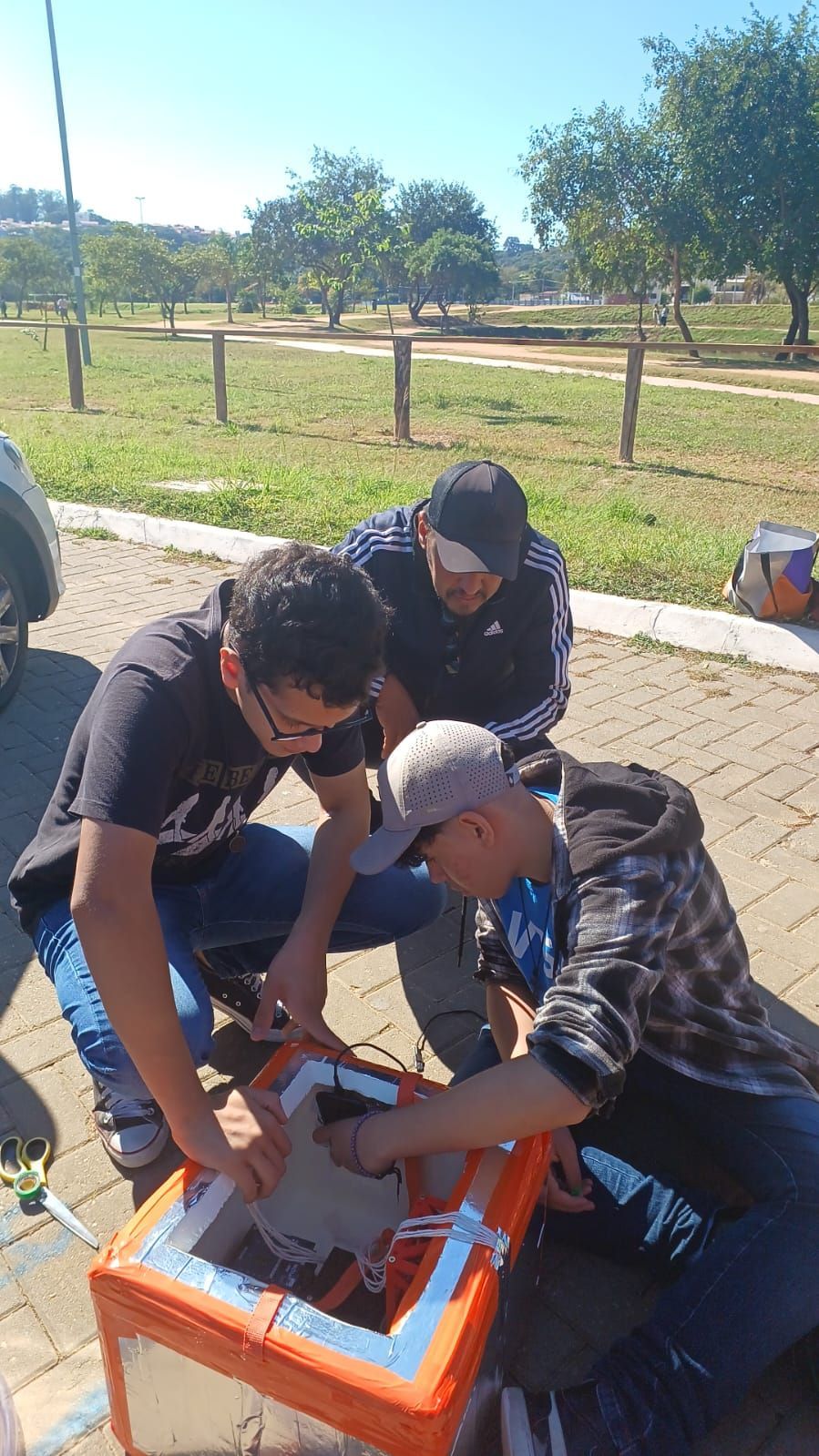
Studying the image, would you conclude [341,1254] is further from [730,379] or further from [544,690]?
[730,379]

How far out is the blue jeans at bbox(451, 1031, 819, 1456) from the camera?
1.66 meters

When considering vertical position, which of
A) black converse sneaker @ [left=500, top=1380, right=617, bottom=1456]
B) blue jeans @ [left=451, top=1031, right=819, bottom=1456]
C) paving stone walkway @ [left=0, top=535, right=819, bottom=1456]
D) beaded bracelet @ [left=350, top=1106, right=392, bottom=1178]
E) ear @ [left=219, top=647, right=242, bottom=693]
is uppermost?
ear @ [left=219, top=647, right=242, bottom=693]

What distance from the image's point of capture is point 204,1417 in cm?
148

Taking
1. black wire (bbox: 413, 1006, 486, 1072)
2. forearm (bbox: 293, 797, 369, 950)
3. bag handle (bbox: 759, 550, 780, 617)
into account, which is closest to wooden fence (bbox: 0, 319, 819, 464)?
bag handle (bbox: 759, 550, 780, 617)

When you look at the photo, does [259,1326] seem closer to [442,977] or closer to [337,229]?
[442,977]

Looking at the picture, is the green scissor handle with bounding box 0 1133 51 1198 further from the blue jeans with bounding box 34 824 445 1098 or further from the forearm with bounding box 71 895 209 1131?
the forearm with bounding box 71 895 209 1131

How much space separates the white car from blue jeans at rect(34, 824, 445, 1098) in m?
2.42

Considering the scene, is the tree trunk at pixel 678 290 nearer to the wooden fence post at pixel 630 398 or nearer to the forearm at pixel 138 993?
the wooden fence post at pixel 630 398

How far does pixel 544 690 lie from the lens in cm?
320

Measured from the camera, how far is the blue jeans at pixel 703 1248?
5.46ft

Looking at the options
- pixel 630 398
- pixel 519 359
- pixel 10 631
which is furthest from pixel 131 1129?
pixel 519 359

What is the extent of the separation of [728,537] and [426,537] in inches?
194

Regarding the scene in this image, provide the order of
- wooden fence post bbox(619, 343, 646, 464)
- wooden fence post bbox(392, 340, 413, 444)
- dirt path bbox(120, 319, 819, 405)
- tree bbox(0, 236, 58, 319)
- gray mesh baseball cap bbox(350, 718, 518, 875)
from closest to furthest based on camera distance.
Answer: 1. gray mesh baseball cap bbox(350, 718, 518, 875)
2. wooden fence post bbox(619, 343, 646, 464)
3. wooden fence post bbox(392, 340, 413, 444)
4. dirt path bbox(120, 319, 819, 405)
5. tree bbox(0, 236, 58, 319)

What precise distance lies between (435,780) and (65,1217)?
1254 mm
